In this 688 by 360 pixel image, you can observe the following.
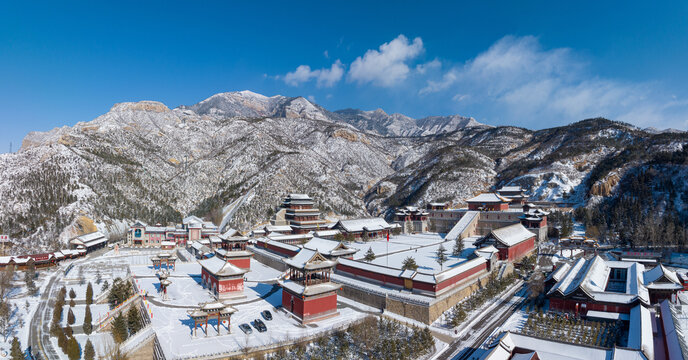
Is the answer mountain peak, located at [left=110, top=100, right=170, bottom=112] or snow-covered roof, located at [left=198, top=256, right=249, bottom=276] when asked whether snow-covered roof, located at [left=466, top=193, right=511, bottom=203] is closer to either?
snow-covered roof, located at [left=198, top=256, right=249, bottom=276]

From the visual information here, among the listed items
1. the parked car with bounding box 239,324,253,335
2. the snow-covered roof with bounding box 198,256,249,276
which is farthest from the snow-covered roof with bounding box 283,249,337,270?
the snow-covered roof with bounding box 198,256,249,276

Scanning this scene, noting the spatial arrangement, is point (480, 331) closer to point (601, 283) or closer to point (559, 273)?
point (559, 273)

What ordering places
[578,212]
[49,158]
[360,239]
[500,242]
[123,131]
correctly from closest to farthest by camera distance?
[500,242] → [360,239] → [578,212] → [49,158] → [123,131]

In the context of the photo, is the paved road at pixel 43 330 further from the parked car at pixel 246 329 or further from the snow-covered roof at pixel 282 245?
the snow-covered roof at pixel 282 245

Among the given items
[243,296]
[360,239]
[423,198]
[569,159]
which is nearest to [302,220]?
[360,239]

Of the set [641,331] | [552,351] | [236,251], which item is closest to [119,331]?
[236,251]

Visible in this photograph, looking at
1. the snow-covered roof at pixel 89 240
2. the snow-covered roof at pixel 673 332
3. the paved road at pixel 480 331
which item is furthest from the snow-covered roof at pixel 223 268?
the snow-covered roof at pixel 89 240

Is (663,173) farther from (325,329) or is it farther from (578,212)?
(325,329)
